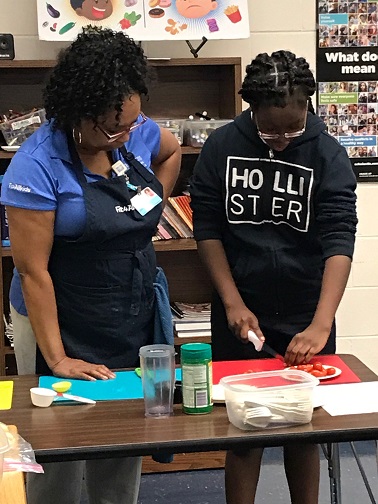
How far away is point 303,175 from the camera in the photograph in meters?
2.04

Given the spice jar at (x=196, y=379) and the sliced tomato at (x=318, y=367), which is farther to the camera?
the sliced tomato at (x=318, y=367)

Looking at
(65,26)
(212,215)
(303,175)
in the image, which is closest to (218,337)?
(212,215)

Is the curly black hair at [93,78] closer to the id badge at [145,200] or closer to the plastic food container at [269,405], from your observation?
the id badge at [145,200]

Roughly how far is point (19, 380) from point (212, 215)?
0.67m

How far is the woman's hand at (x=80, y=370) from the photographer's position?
1.88 m

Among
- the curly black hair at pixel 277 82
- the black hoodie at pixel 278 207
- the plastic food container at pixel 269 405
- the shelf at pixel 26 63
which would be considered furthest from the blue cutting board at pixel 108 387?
the shelf at pixel 26 63

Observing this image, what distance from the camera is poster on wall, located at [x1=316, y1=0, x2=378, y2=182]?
329cm

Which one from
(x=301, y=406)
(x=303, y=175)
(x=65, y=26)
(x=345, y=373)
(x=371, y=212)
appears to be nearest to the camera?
(x=301, y=406)

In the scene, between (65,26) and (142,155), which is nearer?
(142,155)

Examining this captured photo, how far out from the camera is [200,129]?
3029mm

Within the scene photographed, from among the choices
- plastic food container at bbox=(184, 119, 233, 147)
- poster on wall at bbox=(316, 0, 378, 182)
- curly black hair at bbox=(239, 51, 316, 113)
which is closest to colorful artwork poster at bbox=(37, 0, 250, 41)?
plastic food container at bbox=(184, 119, 233, 147)

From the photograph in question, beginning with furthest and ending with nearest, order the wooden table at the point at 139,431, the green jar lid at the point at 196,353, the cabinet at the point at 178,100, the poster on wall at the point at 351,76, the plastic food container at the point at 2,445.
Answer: the poster on wall at the point at 351,76 → the cabinet at the point at 178,100 → the green jar lid at the point at 196,353 → the wooden table at the point at 139,431 → the plastic food container at the point at 2,445

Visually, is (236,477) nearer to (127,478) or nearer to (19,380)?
(127,478)

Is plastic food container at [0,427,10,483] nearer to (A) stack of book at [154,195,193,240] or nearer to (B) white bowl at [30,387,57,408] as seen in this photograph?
(B) white bowl at [30,387,57,408]
